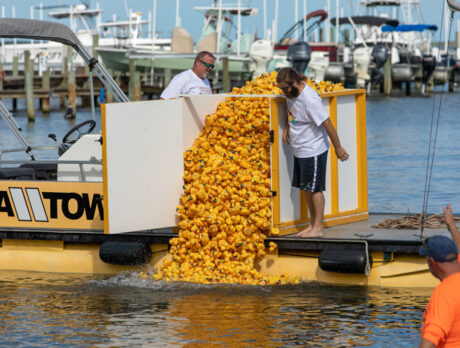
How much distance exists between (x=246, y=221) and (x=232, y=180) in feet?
1.46

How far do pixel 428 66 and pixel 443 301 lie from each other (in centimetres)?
5936

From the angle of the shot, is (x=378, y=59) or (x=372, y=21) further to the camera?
(x=372, y=21)

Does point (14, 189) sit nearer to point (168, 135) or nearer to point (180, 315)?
point (168, 135)

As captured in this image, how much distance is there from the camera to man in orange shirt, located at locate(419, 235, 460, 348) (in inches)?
190

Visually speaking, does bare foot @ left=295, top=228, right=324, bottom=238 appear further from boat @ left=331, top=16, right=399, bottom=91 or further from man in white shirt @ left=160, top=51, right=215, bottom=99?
boat @ left=331, top=16, right=399, bottom=91

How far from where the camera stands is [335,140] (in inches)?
357

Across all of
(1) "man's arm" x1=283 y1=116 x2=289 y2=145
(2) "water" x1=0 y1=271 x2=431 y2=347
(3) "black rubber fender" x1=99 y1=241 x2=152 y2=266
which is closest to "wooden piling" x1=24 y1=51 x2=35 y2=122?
(2) "water" x1=0 y1=271 x2=431 y2=347

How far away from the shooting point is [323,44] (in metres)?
68.3

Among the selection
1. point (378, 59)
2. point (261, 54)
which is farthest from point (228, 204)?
point (378, 59)

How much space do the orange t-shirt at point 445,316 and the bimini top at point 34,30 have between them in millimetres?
7442

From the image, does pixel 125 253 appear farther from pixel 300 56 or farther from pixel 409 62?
pixel 409 62

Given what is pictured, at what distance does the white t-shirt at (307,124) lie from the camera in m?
9.08

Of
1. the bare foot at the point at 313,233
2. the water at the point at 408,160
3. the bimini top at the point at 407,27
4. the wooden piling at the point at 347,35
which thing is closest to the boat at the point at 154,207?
the bare foot at the point at 313,233

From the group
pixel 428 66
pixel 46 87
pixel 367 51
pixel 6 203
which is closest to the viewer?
pixel 6 203
